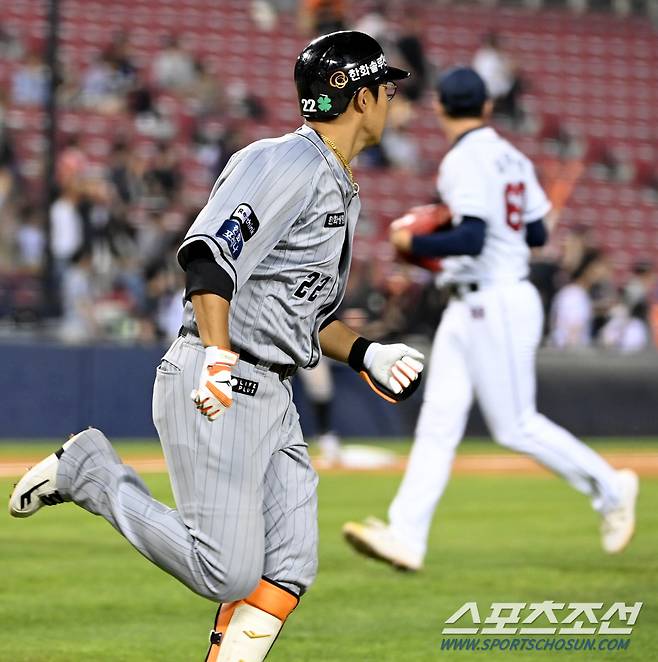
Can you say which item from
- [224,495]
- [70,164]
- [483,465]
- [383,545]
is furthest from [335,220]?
[70,164]

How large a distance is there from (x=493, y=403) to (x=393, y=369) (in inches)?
118

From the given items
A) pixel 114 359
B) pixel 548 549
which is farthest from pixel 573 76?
pixel 548 549

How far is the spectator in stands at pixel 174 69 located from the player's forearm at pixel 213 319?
56.1ft

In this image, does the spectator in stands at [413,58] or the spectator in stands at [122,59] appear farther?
the spectator in stands at [413,58]

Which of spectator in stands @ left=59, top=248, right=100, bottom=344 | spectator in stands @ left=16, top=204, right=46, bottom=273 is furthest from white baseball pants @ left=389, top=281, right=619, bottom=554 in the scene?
spectator in stands @ left=16, top=204, right=46, bottom=273

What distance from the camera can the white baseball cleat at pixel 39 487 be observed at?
186 inches

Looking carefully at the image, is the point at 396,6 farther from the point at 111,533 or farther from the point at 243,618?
the point at 243,618

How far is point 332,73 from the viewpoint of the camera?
459 cm

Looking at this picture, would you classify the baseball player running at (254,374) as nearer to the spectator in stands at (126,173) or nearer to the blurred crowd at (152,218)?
the blurred crowd at (152,218)

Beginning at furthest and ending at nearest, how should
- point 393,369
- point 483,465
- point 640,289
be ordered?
point 640,289
point 483,465
point 393,369

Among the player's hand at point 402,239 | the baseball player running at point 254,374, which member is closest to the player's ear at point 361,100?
the baseball player running at point 254,374

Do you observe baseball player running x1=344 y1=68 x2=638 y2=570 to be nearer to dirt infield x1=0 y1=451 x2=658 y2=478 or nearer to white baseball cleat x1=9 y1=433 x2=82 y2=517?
white baseball cleat x1=9 y1=433 x2=82 y2=517

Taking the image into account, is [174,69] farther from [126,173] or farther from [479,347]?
[479,347]

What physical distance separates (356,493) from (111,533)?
2.94m
